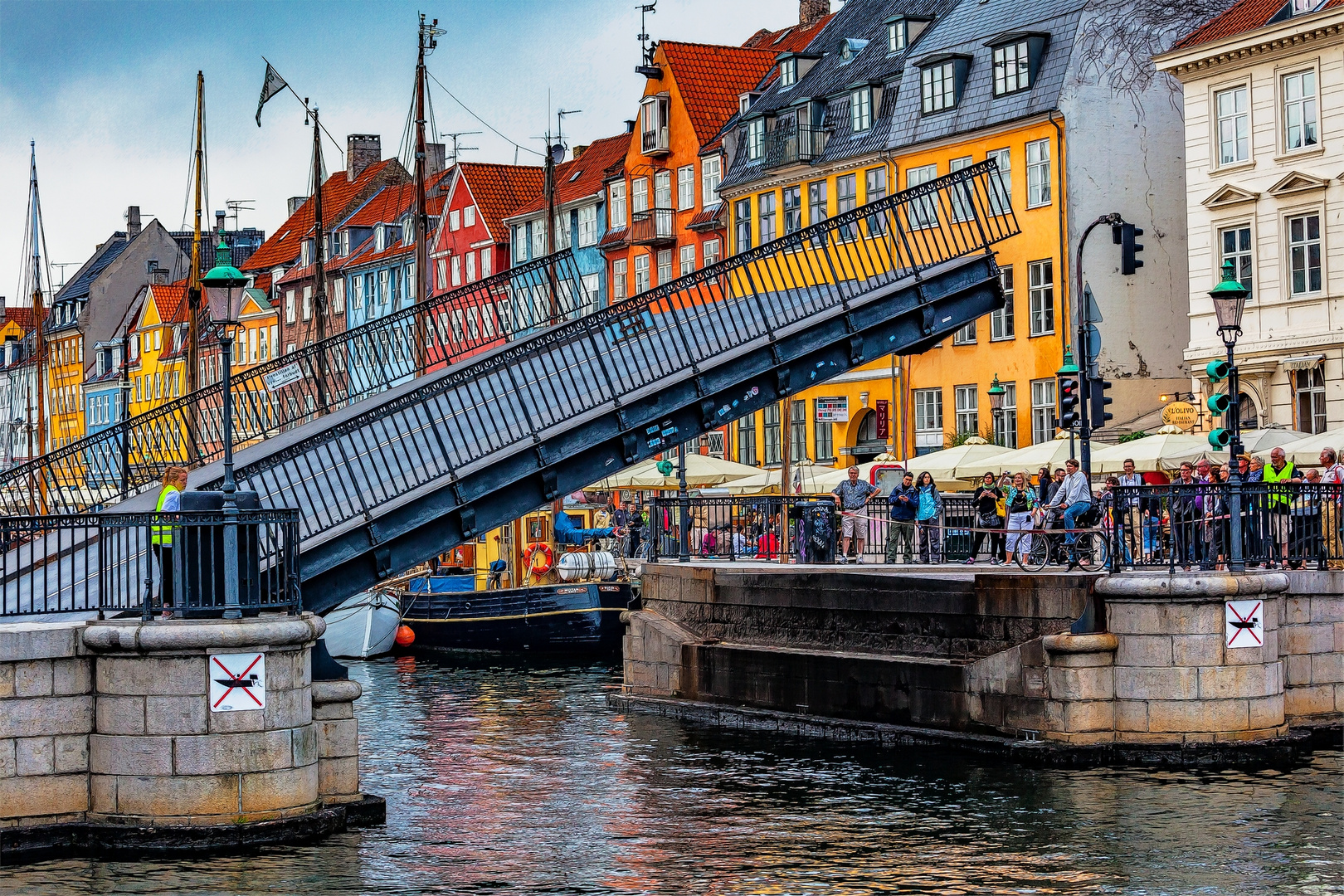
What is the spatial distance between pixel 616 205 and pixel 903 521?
43.4m

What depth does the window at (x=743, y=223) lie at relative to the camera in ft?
207

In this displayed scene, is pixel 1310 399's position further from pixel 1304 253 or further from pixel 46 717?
pixel 46 717

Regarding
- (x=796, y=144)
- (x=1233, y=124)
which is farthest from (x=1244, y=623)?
(x=796, y=144)

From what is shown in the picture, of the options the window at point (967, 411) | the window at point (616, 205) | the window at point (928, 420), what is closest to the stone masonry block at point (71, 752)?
the window at point (967, 411)

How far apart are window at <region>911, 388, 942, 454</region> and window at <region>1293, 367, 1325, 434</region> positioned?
13.5 m

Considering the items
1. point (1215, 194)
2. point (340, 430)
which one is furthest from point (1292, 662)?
point (1215, 194)

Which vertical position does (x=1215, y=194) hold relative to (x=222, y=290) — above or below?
above

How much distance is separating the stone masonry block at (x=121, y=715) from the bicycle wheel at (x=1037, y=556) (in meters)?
11.6

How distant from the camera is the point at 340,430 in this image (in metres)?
20.6

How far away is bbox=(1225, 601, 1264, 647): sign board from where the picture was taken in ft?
70.3

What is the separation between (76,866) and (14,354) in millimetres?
126467

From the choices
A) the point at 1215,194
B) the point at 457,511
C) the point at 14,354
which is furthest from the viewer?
the point at 14,354

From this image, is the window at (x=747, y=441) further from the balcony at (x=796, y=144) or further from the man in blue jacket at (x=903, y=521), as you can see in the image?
the man in blue jacket at (x=903, y=521)

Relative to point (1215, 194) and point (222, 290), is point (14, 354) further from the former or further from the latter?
point (222, 290)
